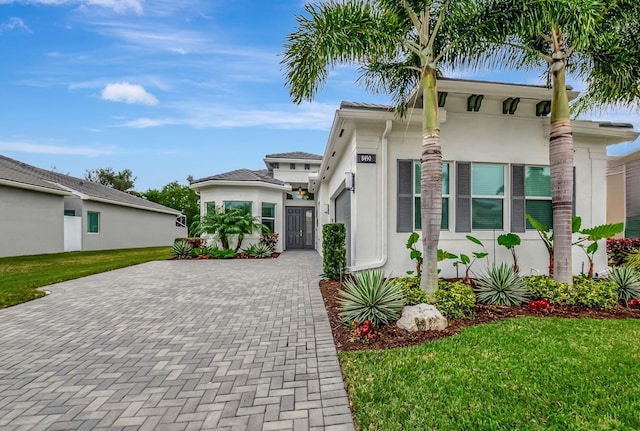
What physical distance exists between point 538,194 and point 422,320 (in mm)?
6176

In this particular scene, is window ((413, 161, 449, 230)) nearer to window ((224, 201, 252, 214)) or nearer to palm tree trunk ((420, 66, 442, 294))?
palm tree trunk ((420, 66, 442, 294))

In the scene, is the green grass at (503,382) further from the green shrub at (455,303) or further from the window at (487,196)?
the window at (487,196)

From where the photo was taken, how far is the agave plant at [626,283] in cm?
584

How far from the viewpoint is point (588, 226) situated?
833 centimetres

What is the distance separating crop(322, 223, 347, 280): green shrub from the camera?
25.1 ft

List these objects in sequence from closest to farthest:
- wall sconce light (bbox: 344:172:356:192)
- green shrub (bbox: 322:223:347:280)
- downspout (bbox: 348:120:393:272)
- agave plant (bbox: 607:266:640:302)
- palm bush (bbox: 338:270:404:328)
Answer: 1. palm bush (bbox: 338:270:404:328)
2. agave plant (bbox: 607:266:640:302)
3. downspout (bbox: 348:120:393:272)
4. wall sconce light (bbox: 344:172:356:192)
5. green shrub (bbox: 322:223:347:280)

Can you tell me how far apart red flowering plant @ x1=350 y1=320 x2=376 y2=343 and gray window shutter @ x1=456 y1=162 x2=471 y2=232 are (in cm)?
474

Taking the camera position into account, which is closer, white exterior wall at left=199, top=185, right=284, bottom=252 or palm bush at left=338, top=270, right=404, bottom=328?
palm bush at left=338, top=270, right=404, bottom=328

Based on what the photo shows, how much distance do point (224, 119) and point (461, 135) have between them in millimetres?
14008

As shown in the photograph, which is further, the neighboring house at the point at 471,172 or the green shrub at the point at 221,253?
the green shrub at the point at 221,253

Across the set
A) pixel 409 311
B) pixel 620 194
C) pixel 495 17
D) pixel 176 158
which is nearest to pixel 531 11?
pixel 495 17

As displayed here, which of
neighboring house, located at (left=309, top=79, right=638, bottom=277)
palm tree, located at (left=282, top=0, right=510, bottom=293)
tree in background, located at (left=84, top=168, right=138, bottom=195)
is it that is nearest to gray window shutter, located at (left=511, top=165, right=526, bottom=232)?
neighboring house, located at (left=309, top=79, right=638, bottom=277)

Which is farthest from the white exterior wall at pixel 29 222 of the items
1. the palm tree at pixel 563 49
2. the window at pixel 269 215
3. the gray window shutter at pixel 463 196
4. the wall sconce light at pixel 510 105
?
the wall sconce light at pixel 510 105

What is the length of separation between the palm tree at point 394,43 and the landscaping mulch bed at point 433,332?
0.91m
